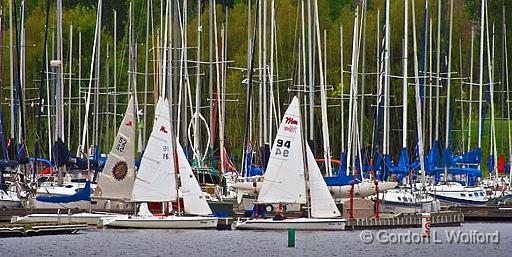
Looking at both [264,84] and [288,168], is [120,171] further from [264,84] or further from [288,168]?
[264,84]

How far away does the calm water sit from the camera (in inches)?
2603

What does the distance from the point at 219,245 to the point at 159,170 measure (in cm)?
474

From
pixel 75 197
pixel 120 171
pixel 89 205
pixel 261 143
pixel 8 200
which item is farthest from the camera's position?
pixel 261 143

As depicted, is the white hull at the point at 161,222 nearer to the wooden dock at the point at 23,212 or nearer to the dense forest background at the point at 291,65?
the wooden dock at the point at 23,212

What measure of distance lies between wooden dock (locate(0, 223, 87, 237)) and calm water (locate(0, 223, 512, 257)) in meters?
0.29

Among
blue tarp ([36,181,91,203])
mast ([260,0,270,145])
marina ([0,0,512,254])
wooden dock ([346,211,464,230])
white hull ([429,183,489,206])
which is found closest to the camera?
marina ([0,0,512,254])

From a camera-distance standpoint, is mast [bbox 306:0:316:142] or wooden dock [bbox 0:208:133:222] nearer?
wooden dock [bbox 0:208:133:222]

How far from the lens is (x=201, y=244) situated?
69688mm

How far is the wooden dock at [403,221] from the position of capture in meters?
75.1

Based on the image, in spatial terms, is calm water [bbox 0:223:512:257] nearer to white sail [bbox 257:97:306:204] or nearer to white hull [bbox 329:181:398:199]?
white sail [bbox 257:97:306:204]

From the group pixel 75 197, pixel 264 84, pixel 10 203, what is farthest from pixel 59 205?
pixel 264 84

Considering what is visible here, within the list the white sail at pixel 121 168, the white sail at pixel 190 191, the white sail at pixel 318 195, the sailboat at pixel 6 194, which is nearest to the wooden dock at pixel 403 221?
the white sail at pixel 318 195

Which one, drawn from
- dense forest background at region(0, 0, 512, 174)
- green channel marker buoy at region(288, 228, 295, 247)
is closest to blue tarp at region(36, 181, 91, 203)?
green channel marker buoy at region(288, 228, 295, 247)

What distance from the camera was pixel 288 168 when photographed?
71938 millimetres
